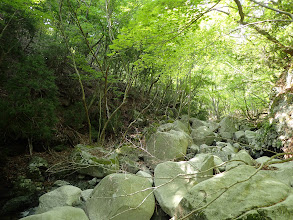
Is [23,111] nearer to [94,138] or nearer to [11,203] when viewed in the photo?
[11,203]

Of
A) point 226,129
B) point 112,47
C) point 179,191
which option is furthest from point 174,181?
point 226,129

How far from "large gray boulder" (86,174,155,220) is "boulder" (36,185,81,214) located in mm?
429

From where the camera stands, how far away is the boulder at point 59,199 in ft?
13.3

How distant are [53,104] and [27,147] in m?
1.78

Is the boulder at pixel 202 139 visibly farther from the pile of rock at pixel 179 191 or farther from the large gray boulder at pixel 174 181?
the large gray boulder at pixel 174 181

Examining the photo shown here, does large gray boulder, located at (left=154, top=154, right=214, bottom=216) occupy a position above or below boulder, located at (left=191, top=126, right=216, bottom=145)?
above

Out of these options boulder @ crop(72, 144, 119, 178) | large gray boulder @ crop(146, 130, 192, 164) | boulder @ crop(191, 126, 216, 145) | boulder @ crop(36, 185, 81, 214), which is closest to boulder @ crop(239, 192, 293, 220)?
boulder @ crop(36, 185, 81, 214)

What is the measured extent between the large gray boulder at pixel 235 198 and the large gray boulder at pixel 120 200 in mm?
1338

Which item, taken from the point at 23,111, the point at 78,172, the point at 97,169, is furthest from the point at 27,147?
the point at 97,169

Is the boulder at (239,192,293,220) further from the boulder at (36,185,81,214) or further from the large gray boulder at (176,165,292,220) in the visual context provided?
the boulder at (36,185,81,214)

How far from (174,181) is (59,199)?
2655 millimetres

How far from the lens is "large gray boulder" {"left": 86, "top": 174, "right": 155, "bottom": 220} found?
11.8ft

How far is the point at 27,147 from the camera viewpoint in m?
6.58

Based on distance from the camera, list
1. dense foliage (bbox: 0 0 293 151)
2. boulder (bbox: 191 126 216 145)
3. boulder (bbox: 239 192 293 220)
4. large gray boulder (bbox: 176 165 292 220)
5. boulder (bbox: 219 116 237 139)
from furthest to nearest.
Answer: boulder (bbox: 219 116 237 139)
boulder (bbox: 191 126 216 145)
dense foliage (bbox: 0 0 293 151)
large gray boulder (bbox: 176 165 292 220)
boulder (bbox: 239 192 293 220)
